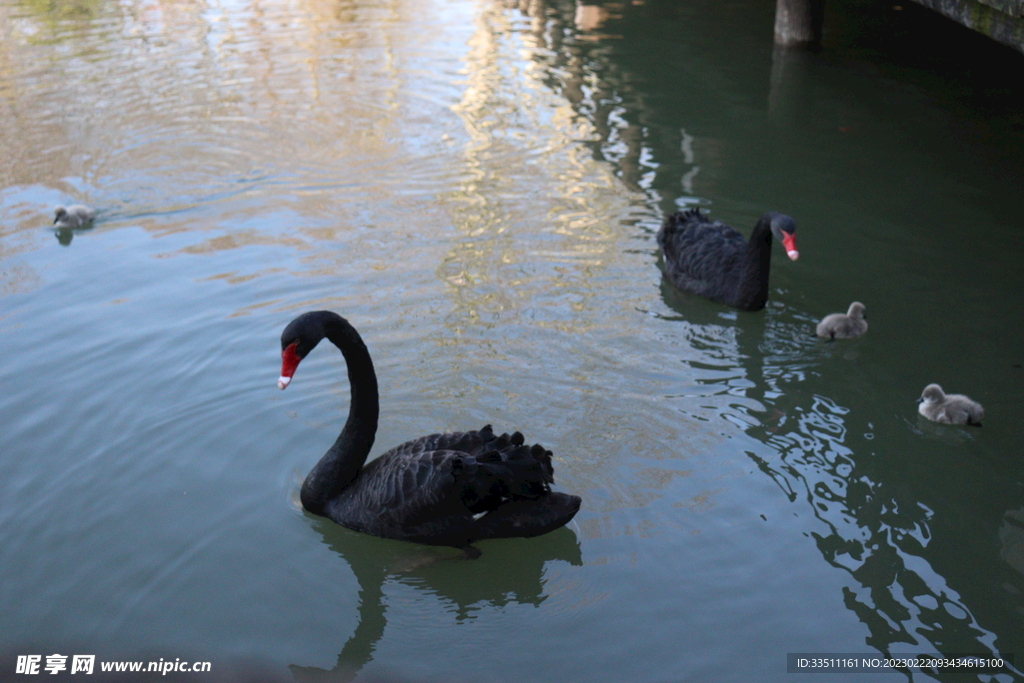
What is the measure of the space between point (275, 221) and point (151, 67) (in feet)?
18.6

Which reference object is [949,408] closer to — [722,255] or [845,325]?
[845,325]

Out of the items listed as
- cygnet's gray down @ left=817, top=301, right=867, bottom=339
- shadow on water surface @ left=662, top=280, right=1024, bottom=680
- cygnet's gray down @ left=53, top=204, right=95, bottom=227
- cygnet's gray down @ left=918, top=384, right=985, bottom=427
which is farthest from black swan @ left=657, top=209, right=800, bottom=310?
cygnet's gray down @ left=53, top=204, right=95, bottom=227

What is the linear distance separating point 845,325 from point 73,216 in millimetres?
5474

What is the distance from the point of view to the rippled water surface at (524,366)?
144 inches

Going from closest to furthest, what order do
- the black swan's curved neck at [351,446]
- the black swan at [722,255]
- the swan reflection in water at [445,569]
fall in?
the swan reflection in water at [445,569] → the black swan's curved neck at [351,446] → the black swan at [722,255]

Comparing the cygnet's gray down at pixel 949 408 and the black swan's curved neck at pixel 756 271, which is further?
the black swan's curved neck at pixel 756 271

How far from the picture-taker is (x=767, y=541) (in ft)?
13.1

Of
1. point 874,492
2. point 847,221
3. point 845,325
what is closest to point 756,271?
point 845,325

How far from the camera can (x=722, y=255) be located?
20.1 ft

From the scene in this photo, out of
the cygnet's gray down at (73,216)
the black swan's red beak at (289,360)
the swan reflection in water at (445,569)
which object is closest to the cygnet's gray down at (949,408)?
the swan reflection in water at (445,569)

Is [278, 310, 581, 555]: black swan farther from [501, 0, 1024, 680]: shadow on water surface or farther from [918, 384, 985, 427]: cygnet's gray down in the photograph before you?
[918, 384, 985, 427]: cygnet's gray down

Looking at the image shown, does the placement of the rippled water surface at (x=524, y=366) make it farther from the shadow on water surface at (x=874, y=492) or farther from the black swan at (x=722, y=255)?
the black swan at (x=722, y=255)

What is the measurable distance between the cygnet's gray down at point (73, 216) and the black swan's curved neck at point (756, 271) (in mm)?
4805

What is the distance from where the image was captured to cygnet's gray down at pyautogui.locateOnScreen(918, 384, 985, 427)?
464cm
